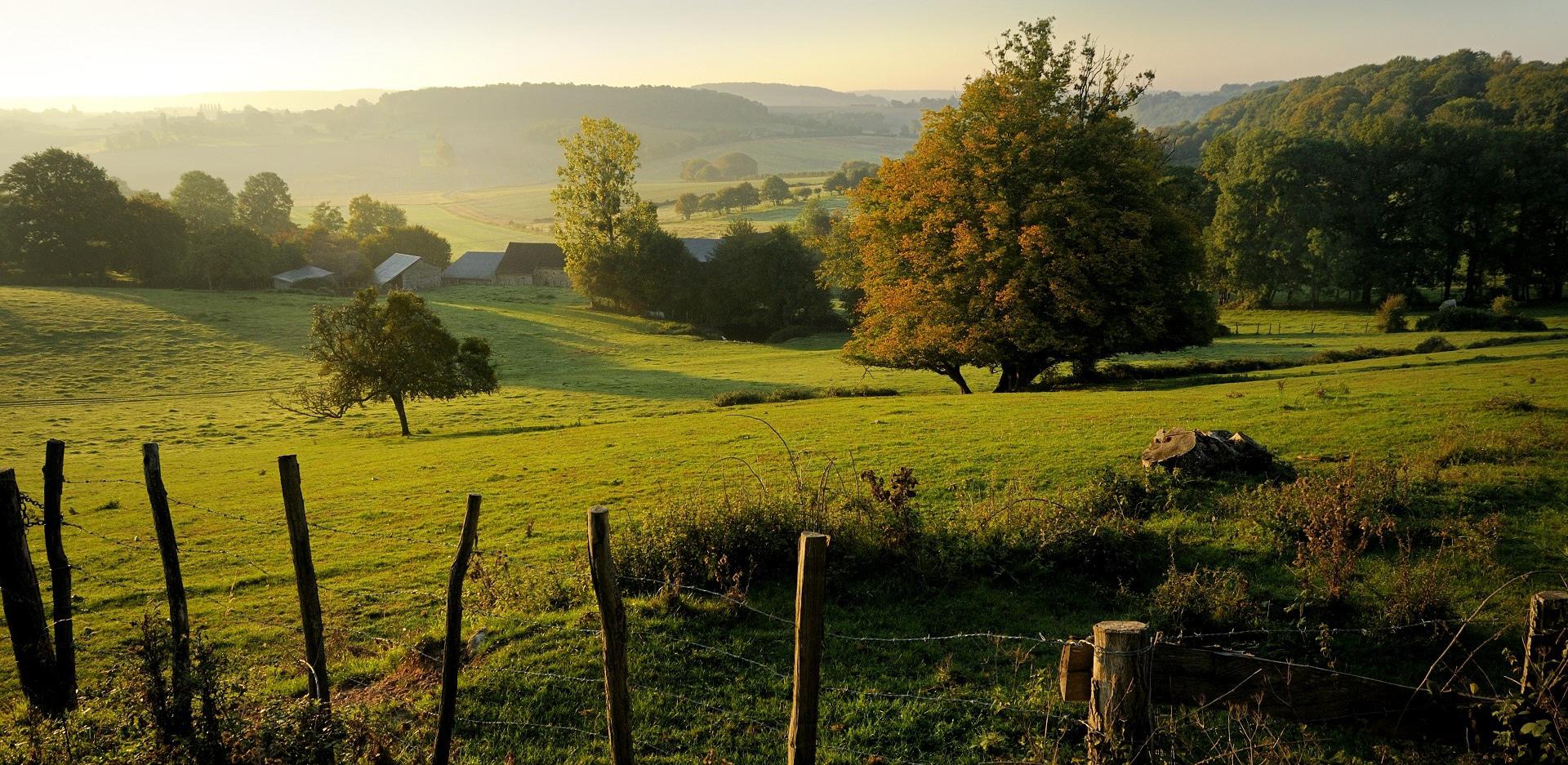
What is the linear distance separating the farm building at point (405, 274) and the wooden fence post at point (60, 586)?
8901cm

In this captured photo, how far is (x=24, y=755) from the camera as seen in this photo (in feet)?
18.4

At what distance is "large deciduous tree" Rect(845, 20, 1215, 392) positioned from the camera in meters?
27.7

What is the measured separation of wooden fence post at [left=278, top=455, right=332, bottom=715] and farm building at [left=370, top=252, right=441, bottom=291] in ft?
299

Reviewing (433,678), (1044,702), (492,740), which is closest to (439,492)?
(433,678)

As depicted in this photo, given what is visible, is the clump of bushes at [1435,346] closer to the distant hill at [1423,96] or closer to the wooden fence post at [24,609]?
the distant hill at [1423,96]

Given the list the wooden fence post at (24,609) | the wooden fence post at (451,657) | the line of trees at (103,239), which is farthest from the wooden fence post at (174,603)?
the line of trees at (103,239)

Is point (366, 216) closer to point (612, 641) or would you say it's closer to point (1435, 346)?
point (1435, 346)

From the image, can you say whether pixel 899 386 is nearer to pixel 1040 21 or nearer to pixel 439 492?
pixel 1040 21

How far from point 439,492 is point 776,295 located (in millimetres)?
57059

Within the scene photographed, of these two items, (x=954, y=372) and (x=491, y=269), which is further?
(x=491, y=269)

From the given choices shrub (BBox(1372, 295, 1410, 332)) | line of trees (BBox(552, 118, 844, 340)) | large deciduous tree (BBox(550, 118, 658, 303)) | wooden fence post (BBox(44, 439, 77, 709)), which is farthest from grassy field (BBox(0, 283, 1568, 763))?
large deciduous tree (BBox(550, 118, 658, 303))

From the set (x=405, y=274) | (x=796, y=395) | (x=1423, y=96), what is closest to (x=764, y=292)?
(x=796, y=395)

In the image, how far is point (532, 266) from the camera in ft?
340

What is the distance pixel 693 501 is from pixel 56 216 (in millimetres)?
92160
